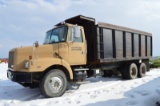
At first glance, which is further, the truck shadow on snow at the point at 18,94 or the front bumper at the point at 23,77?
the truck shadow on snow at the point at 18,94

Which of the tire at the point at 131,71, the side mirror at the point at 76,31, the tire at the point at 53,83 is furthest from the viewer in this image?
the tire at the point at 131,71

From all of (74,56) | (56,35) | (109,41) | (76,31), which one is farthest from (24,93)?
(109,41)

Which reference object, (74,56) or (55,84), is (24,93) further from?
(74,56)

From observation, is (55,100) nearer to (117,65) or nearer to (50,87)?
(50,87)

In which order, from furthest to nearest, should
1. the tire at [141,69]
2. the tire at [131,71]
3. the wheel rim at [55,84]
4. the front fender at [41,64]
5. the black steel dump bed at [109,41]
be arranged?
the tire at [141,69], the tire at [131,71], the black steel dump bed at [109,41], the wheel rim at [55,84], the front fender at [41,64]

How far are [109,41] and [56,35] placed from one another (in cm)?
278

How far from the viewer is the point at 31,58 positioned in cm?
804

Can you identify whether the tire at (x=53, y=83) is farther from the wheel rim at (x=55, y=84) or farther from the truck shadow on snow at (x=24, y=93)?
the truck shadow on snow at (x=24, y=93)

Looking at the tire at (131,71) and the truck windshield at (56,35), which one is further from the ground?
the truck windshield at (56,35)

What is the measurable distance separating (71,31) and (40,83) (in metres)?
2.38

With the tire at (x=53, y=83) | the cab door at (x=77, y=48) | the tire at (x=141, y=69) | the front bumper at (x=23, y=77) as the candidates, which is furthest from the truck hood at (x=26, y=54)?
the tire at (x=141, y=69)

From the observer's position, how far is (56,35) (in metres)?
9.33

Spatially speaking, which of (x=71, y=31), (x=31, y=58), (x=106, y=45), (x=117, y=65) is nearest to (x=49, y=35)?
(x=71, y=31)

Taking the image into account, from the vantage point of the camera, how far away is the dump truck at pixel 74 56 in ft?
26.6
